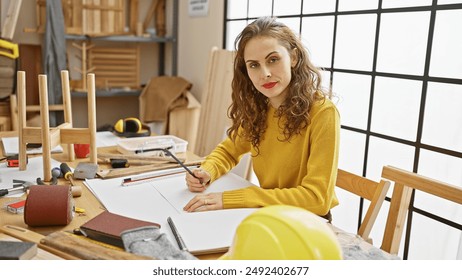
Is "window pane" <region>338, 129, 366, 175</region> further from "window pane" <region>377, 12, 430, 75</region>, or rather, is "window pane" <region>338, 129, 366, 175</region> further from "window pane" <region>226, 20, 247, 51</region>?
"window pane" <region>226, 20, 247, 51</region>

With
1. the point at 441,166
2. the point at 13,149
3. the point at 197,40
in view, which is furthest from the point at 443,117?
the point at 197,40

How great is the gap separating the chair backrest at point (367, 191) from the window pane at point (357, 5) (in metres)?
0.89

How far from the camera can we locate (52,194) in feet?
3.51

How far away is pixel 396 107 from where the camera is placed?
1838 millimetres

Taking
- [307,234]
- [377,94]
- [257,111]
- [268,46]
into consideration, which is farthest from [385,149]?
[307,234]

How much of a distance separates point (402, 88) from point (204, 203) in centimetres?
107

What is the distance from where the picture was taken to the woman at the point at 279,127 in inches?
49.0

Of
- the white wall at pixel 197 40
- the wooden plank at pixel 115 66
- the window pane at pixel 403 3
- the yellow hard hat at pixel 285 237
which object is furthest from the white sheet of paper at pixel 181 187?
the wooden plank at pixel 115 66

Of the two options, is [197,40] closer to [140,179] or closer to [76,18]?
[76,18]

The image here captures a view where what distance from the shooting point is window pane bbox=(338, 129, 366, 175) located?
6.72 ft

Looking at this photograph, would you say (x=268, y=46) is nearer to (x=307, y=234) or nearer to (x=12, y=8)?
(x=307, y=234)

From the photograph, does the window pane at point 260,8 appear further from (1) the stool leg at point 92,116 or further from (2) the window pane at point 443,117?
(1) the stool leg at point 92,116

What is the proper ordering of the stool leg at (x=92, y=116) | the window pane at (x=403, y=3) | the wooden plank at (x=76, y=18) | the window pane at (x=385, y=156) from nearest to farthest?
the stool leg at (x=92, y=116) < the window pane at (x=403, y=3) < the window pane at (x=385, y=156) < the wooden plank at (x=76, y=18)

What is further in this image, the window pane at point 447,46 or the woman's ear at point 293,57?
the window pane at point 447,46
